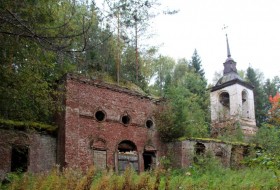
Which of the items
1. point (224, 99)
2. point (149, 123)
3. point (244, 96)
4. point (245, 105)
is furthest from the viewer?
point (224, 99)

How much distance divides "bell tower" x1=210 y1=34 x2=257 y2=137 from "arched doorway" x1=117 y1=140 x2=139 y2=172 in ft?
28.2

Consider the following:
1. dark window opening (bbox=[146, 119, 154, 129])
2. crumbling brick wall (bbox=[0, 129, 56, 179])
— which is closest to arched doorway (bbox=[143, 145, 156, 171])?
dark window opening (bbox=[146, 119, 154, 129])

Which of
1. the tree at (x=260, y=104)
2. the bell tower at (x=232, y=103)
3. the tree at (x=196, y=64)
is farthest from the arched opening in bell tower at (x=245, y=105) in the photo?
the tree at (x=196, y=64)

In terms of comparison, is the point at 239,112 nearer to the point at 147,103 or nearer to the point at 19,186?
the point at 147,103

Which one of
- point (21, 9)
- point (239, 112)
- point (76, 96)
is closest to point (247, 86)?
point (239, 112)

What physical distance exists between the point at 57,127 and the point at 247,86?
1860 cm

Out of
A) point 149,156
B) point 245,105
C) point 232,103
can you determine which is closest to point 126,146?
point 149,156

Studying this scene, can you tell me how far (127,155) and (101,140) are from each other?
5.96 ft

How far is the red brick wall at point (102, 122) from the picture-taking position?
16.1 metres

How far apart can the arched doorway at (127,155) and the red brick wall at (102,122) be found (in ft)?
0.83

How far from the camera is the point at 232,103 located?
91.5 feet

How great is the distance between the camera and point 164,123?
19516mm

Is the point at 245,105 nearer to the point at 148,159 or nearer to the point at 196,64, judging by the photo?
the point at 148,159

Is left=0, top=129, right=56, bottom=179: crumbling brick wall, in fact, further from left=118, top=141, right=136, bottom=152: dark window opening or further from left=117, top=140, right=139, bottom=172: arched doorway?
left=118, top=141, right=136, bottom=152: dark window opening
